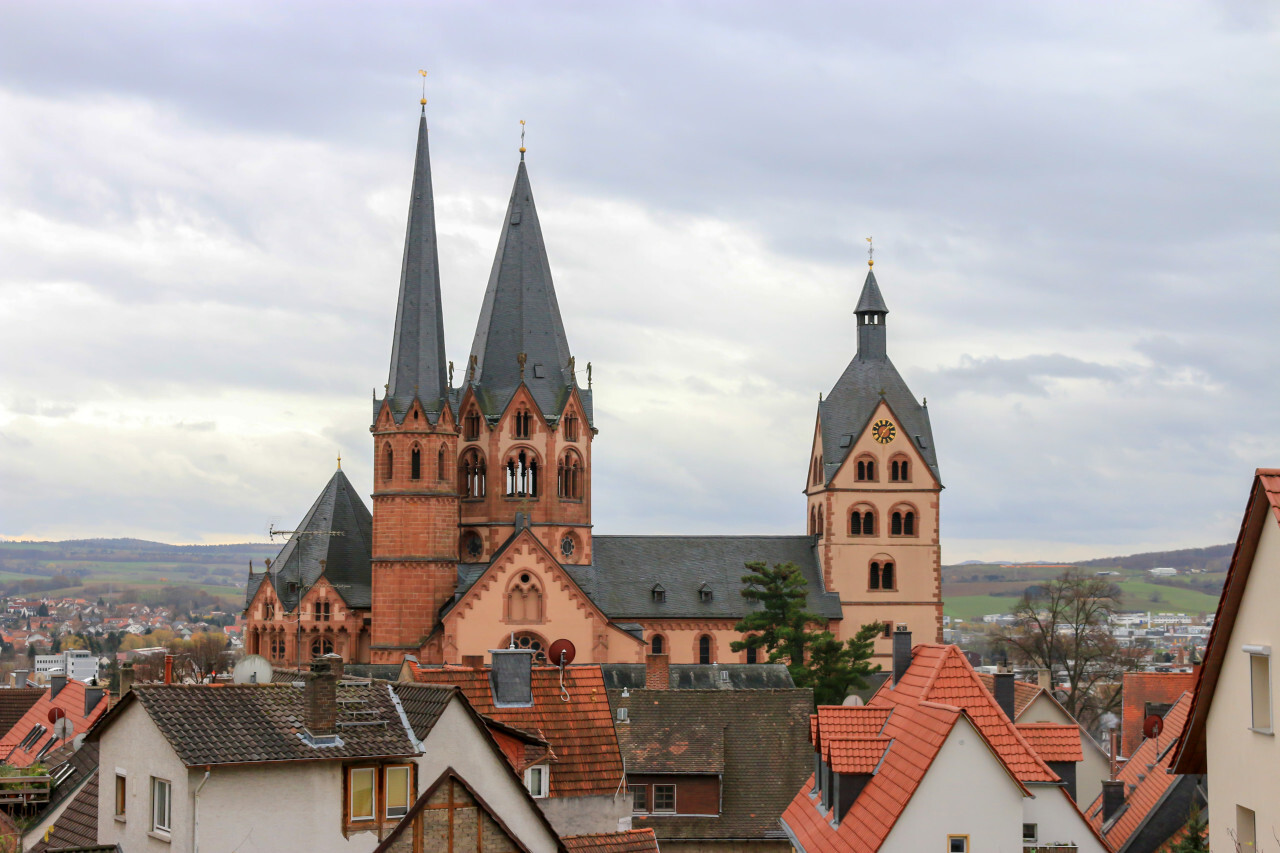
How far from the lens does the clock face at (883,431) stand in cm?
9031

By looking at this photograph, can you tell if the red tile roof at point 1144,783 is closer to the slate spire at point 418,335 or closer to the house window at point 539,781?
the house window at point 539,781

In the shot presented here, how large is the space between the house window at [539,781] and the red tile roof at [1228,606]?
1301 cm

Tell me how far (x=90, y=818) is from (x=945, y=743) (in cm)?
1434

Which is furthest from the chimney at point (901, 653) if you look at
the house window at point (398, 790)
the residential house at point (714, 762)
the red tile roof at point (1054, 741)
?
the house window at point (398, 790)

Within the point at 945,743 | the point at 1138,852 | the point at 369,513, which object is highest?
the point at 369,513

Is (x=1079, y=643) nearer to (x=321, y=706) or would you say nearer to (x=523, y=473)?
(x=523, y=473)

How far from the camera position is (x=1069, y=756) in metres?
30.3

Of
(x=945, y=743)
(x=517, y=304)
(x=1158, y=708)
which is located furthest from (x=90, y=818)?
(x=517, y=304)

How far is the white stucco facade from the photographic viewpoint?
16.4 metres

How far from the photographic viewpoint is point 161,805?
2278 centimetres

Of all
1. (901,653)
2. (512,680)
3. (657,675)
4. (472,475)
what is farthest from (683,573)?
(512,680)

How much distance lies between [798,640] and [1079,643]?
79.7 ft

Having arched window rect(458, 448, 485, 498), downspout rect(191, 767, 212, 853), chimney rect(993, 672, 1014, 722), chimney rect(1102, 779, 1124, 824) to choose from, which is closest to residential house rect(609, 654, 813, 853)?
chimney rect(993, 672, 1014, 722)

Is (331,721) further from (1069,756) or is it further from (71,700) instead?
(71,700)
